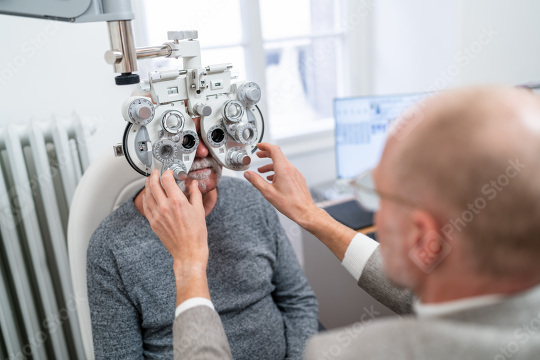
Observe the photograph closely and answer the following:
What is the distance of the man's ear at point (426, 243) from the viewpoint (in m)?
0.56

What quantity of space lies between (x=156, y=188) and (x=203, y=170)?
0.62ft

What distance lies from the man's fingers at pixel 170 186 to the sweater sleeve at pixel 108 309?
28cm

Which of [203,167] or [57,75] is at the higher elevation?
[57,75]

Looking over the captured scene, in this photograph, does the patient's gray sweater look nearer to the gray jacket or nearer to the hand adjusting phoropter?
the hand adjusting phoropter

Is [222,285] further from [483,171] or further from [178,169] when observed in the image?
[483,171]

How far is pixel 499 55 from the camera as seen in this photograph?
204 centimetres

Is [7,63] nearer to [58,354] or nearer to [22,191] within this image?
[22,191]

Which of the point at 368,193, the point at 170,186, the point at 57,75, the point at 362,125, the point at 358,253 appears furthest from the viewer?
the point at 362,125

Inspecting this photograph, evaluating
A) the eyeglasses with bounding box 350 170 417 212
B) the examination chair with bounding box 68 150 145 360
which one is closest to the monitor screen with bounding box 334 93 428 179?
the examination chair with bounding box 68 150 145 360

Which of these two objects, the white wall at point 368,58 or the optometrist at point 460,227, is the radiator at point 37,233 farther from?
the optometrist at point 460,227

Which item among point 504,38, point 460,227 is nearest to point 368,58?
point 504,38

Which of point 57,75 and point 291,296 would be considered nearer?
point 291,296

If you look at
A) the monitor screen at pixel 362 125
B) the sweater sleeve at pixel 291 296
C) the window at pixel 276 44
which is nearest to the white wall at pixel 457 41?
the window at pixel 276 44

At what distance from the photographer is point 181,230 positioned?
90cm
